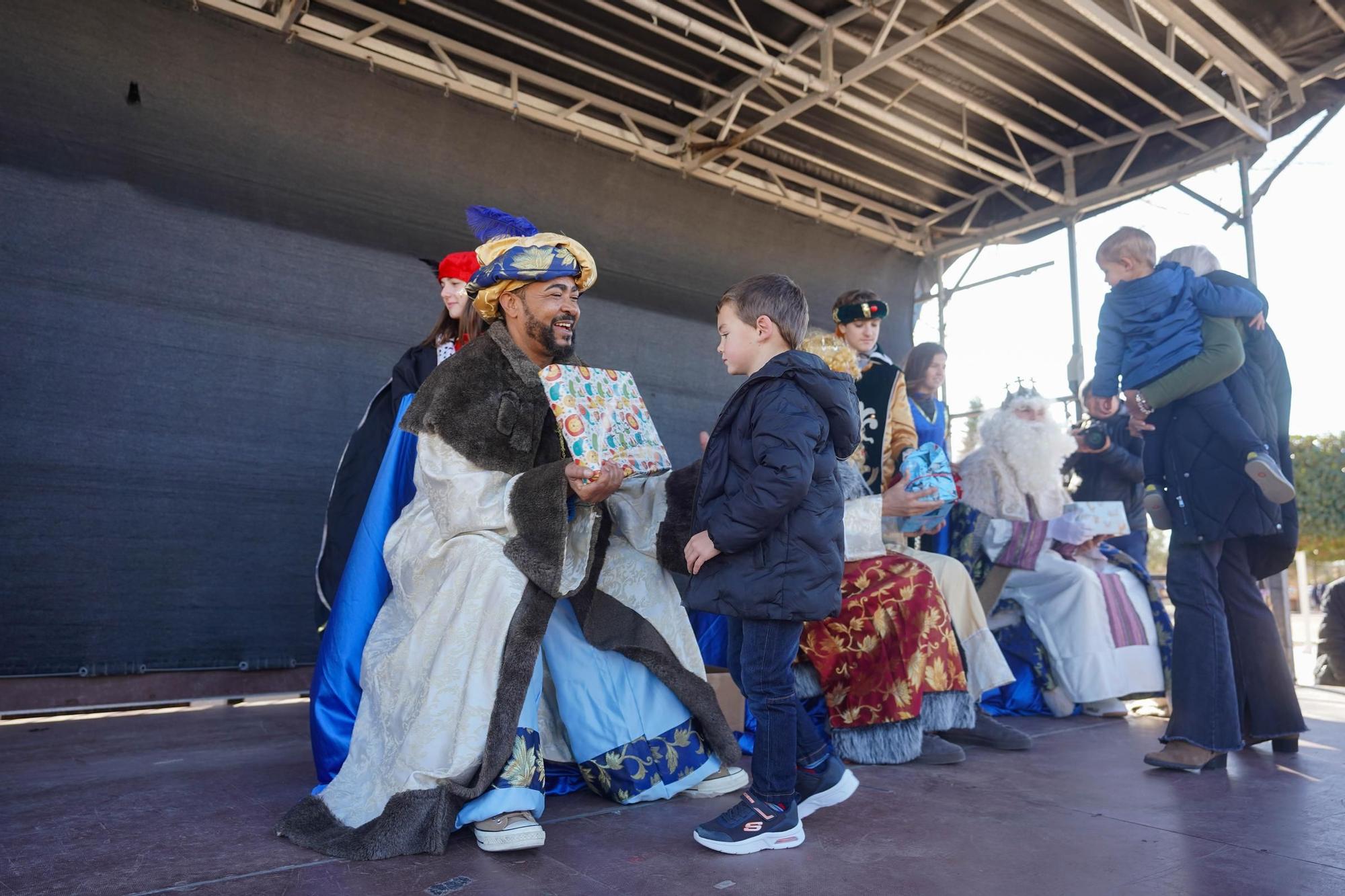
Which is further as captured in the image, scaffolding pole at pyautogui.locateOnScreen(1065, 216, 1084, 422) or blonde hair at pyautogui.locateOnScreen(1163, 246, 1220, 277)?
scaffolding pole at pyautogui.locateOnScreen(1065, 216, 1084, 422)

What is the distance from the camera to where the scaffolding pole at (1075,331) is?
22.7 feet

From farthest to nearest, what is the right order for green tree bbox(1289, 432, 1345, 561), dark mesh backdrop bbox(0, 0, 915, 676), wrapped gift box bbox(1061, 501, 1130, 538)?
green tree bbox(1289, 432, 1345, 561) → wrapped gift box bbox(1061, 501, 1130, 538) → dark mesh backdrop bbox(0, 0, 915, 676)

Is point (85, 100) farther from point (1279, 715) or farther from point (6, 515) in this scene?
point (1279, 715)

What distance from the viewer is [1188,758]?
271 cm

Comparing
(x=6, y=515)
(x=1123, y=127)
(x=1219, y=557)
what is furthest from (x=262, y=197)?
(x=1123, y=127)

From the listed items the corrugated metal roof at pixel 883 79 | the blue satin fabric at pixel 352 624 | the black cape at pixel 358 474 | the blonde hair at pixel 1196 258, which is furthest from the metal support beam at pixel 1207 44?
the blue satin fabric at pixel 352 624

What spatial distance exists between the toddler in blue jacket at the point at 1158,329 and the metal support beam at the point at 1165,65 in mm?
2623

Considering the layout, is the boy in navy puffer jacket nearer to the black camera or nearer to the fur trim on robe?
the fur trim on robe

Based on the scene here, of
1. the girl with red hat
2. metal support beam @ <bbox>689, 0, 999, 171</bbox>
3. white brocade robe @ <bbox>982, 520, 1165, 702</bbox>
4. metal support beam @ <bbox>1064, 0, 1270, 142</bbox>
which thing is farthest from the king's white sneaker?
metal support beam @ <bbox>1064, 0, 1270, 142</bbox>

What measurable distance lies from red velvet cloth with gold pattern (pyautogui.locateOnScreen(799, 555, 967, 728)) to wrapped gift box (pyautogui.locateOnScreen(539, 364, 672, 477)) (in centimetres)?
89

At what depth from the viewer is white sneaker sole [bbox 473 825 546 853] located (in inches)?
76.4

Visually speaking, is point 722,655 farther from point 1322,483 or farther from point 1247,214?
point 1322,483

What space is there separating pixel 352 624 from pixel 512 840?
815 mm

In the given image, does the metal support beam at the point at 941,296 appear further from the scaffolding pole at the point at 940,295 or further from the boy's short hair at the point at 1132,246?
the boy's short hair at the point at 1132,246
